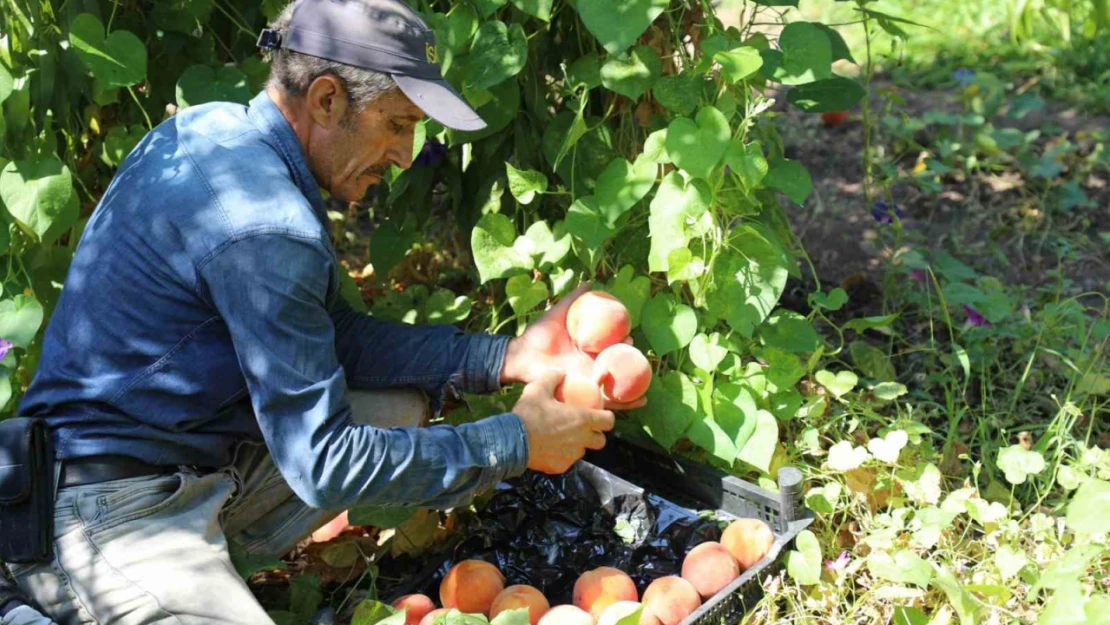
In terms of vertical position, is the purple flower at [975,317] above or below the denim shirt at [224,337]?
below

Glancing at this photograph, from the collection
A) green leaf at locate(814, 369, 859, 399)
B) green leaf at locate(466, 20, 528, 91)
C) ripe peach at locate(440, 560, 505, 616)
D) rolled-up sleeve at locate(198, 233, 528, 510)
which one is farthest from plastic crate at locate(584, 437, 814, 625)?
green leaf at locate(466, 20, 528, 91)

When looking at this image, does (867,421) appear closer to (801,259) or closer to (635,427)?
(635,427)

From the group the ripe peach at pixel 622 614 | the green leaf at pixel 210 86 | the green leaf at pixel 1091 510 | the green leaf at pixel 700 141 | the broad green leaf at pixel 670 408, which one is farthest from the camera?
the green leaf at pixel 210 86

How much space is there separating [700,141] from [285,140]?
735 millimetres

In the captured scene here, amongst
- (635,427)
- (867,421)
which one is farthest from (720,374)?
(867,421)

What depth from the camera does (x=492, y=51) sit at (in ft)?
7.45

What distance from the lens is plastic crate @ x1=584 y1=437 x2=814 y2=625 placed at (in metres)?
2.17

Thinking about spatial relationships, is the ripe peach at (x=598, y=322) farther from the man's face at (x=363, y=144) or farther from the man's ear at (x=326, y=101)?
the man's ear at (x=326, y=101)

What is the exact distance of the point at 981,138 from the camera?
3.97m

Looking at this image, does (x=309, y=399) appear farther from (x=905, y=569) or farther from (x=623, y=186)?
(x=905, y=569)

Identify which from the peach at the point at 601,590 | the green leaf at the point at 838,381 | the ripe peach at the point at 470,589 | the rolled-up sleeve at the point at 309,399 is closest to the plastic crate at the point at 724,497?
the peach at the point at 601,590

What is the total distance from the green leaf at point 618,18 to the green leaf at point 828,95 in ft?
1.58

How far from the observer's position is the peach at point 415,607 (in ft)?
7.13

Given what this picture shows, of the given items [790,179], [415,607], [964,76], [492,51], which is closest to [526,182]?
[492,51]
